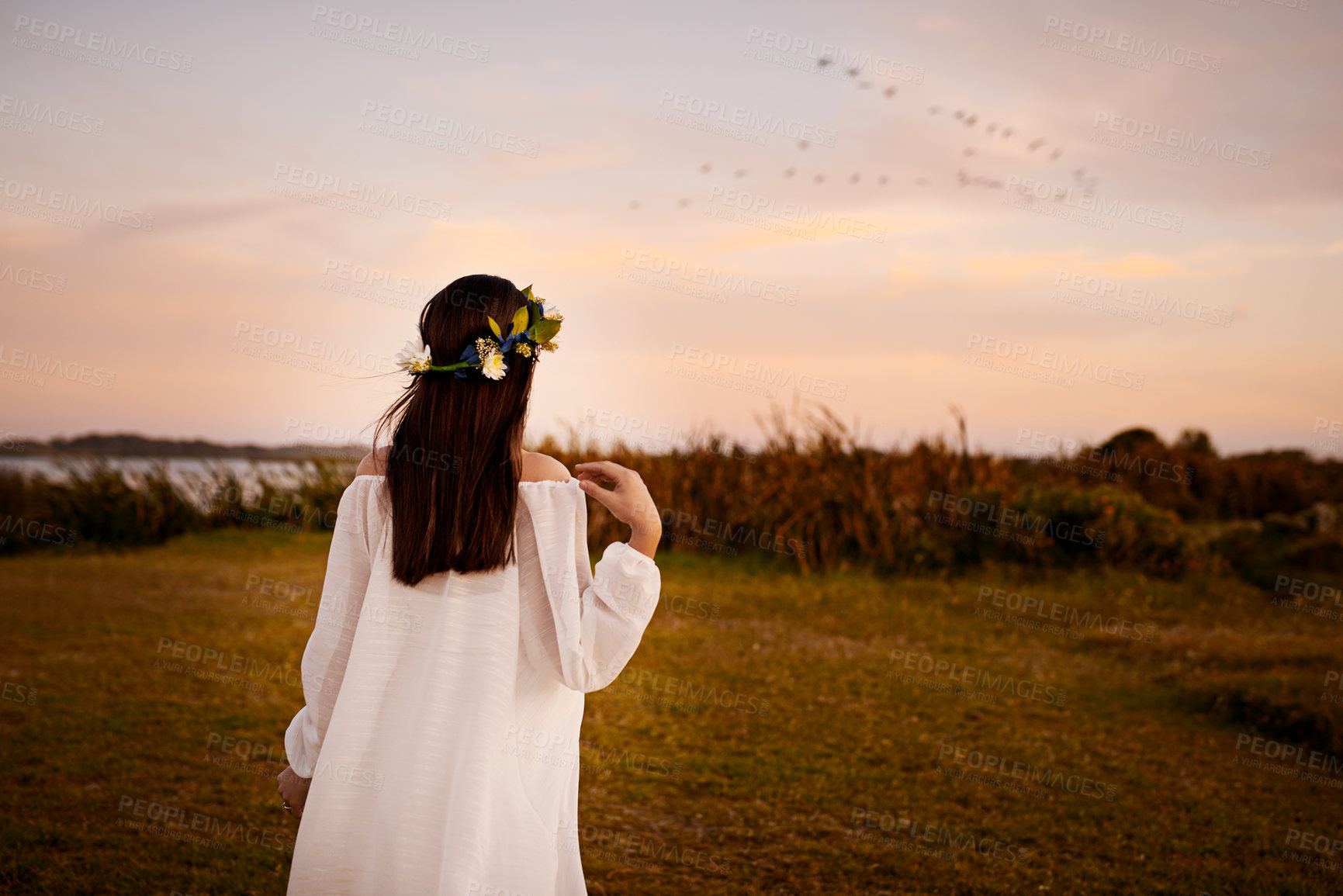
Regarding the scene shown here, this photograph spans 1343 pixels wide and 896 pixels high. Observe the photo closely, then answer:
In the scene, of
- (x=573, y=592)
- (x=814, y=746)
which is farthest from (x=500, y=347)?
(x=814, y=746)

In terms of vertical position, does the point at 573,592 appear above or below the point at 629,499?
below

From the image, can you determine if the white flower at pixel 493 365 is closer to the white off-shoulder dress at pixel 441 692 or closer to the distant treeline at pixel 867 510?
the white off-shoulder dress at pixel 441 692

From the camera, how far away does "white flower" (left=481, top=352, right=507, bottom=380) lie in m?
2.27

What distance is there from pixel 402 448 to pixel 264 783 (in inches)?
157

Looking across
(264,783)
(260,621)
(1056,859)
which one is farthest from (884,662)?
(260,621)

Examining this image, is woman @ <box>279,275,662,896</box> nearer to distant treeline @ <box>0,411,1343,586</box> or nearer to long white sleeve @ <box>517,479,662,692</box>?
long white sleeve @ <box>517,479,662,692</box>

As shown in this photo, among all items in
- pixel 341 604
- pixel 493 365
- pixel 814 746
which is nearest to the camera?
pixel 493 365

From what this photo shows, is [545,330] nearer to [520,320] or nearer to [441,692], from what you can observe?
[520,320]

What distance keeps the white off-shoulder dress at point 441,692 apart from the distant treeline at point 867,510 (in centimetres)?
1016

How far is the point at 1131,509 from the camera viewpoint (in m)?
12.5

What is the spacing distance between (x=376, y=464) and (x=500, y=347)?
1.47ft

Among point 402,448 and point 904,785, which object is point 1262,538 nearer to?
point 904,785

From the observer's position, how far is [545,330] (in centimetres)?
243

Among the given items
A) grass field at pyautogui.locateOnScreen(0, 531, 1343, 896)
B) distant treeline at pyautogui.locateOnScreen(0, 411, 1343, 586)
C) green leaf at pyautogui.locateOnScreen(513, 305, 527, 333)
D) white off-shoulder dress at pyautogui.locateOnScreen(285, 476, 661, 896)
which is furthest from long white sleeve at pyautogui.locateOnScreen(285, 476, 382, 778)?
distant treeline at pyautogui.locateOnScreen(0, 411, 1343, 586)
